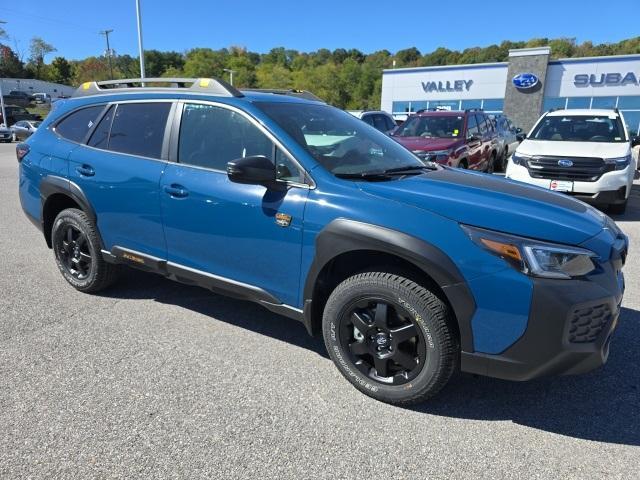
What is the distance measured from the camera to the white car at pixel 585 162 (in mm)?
7504

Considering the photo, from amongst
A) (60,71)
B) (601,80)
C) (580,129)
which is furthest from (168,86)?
(60,71)

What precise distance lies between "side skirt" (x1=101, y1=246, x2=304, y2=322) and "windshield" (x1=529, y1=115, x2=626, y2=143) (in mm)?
7539

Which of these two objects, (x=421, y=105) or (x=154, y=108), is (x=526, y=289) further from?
(x=421, y=105)

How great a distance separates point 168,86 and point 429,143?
5.98 metres

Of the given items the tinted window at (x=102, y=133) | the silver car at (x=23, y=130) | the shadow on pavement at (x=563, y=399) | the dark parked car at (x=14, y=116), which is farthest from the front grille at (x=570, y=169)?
the dark parked car at (x=14, y=116)

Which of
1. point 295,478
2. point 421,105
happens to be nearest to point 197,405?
point 295,478

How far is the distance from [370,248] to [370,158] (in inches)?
38.8

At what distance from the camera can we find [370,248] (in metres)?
2.66

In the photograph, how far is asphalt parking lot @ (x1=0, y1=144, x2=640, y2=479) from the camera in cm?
232

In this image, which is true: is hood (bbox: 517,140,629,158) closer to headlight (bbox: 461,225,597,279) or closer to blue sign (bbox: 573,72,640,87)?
headlight (bbox: 461,225,597,279)

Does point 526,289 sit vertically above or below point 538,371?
above

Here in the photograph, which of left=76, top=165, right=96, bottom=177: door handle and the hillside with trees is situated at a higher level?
the hillside with trees

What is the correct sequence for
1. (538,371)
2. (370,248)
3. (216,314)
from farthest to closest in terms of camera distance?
(216,314)
(370,248)
(538,371)

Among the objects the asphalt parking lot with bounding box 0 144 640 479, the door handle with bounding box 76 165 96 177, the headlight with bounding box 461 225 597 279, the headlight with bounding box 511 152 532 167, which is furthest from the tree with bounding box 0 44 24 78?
the headlight with bounding box 461 225 597 279
